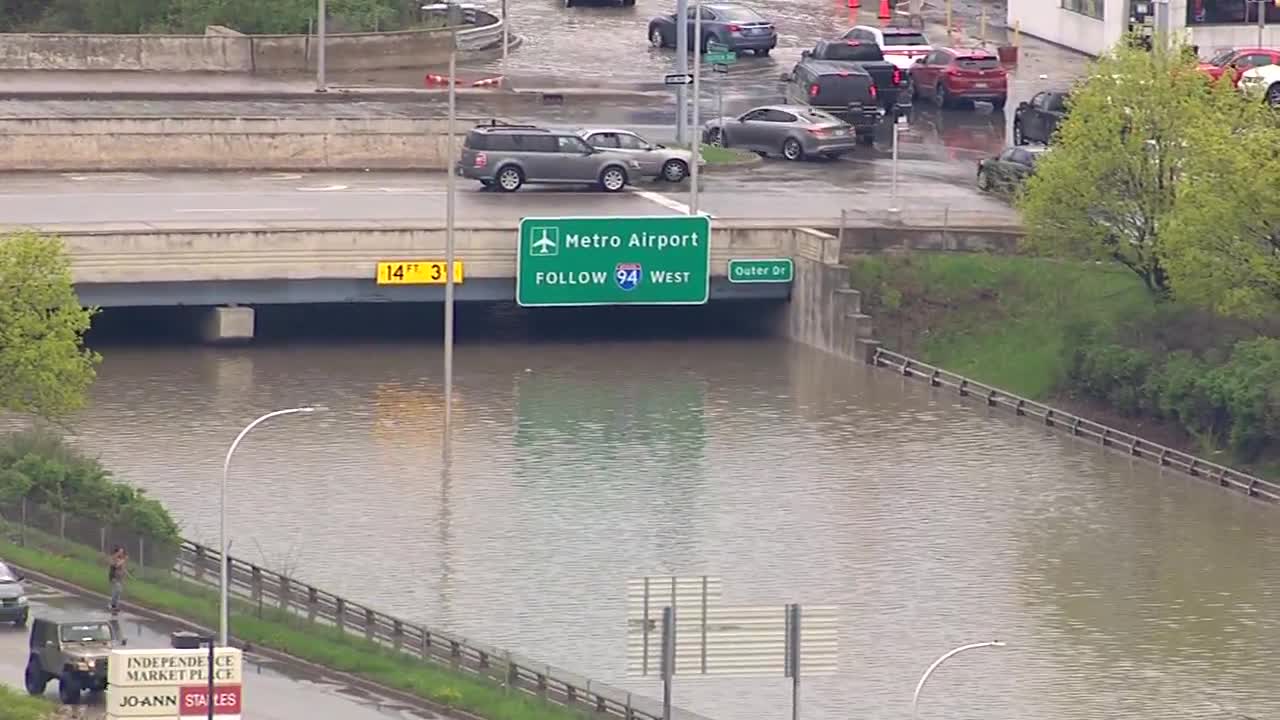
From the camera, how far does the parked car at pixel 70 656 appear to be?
46.2 m

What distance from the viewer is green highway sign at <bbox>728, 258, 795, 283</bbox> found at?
242 feet

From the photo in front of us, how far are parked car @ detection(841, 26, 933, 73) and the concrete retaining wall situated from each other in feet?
41.0

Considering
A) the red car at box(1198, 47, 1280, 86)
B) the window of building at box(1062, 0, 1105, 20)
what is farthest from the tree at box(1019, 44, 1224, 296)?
the window of building at box(1062, 0, 1105, 20)

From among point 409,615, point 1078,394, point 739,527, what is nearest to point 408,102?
point 1078,394

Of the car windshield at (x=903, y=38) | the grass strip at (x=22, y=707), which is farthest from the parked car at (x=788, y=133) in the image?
the grass strip at (x=22, y=707)

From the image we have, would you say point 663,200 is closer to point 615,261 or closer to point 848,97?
point 615,261

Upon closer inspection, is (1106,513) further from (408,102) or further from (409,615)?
(408,102)

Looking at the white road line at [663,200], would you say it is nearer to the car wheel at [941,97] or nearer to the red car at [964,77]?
the red car at [964,77]

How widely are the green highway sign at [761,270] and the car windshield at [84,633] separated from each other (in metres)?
29.0

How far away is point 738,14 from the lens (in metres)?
A: 93.5

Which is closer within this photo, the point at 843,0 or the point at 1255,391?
the point at 1255,391

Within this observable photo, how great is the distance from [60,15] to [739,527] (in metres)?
38.2

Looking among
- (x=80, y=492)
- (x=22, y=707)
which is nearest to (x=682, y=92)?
(x=80, y=492)

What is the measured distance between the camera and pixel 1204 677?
51781 mm
